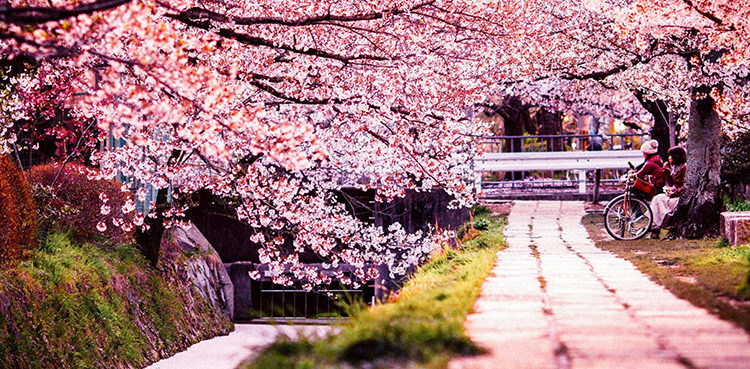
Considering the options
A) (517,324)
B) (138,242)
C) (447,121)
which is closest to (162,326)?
(138,242)

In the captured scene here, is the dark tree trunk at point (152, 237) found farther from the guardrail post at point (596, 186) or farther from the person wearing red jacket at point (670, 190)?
the guardrail post at point (596, 186)

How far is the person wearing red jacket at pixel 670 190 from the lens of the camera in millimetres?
16344

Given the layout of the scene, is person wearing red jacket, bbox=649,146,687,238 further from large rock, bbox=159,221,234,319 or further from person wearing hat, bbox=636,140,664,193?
large rock, bbox=159,221,234,319

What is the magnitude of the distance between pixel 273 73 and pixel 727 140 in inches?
573

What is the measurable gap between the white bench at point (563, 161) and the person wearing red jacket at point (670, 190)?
7785 millimetres

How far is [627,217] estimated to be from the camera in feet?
53.8

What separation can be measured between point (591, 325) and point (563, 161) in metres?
20.6

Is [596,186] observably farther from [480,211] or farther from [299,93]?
[299,93]

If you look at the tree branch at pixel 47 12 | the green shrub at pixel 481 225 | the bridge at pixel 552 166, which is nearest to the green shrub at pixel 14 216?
the tree branch at pixel 47 12

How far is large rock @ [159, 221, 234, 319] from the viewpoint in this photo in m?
16.9

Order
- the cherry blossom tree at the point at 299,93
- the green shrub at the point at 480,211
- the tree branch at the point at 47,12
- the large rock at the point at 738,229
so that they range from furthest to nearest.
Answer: the green shrub at the point at 480,211 < the large rock at the point at 738,229 < the cherry blossom tree at the point at 299,93 < the tree branch at the point at 47,12

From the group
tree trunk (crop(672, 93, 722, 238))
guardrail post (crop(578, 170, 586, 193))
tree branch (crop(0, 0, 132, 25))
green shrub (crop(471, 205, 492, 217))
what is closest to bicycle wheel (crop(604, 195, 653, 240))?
tree trunk (crop(672, 93, 722, 238))

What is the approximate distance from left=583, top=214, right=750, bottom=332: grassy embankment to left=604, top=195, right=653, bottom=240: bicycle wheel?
289 mm

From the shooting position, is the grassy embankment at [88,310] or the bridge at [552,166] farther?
the bridge at [552,166]
